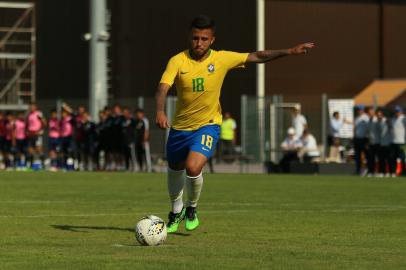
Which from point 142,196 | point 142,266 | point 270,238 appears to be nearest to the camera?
point 142,266

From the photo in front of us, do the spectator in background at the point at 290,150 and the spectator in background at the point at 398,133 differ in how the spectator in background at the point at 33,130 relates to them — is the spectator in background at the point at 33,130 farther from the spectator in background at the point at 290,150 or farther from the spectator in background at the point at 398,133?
the spectator in background at the point at 398,133

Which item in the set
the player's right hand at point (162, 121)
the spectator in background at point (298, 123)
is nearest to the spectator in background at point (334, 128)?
the spectator in background at point (298, 123)

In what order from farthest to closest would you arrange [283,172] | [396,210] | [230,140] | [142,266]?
[230,140] < [283,172] < [396,210] < [142,266]

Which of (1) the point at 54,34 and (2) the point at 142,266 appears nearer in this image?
(2) the point at 142,266

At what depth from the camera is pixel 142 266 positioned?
10.2 metres

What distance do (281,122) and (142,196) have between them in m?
17.0

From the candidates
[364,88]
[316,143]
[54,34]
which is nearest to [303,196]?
[316,143]

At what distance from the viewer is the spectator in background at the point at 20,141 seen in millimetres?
38562

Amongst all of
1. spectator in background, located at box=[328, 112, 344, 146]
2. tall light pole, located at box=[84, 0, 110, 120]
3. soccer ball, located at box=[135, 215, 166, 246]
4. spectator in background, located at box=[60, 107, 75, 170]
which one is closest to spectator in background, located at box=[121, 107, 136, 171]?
spectator in background, located at box=[60, 107, 75, 170]

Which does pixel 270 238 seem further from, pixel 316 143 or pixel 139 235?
pixel 316 143

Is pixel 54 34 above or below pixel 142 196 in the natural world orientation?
above

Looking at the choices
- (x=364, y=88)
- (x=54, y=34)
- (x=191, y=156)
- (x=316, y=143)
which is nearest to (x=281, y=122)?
(x=316, y=143)

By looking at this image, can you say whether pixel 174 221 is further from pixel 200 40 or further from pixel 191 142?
pixel 200 40

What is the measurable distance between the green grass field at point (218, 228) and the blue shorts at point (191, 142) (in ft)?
2.89
